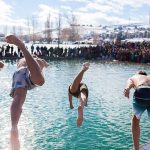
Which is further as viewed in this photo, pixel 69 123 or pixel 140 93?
pixel 69 123

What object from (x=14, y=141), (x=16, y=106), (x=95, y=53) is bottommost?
(x=95, y=53)

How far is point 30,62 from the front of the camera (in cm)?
409

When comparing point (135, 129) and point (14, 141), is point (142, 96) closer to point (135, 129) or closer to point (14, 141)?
point (135, 129)

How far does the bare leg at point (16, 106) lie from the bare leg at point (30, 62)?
0.47 meters

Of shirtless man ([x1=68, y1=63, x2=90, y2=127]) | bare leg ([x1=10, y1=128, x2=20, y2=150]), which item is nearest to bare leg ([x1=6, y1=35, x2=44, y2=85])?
bare leg ([x1=10, y1=128, x2=20, y2=150])

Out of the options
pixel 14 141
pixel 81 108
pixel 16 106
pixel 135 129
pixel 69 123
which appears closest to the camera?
pixel 14 141

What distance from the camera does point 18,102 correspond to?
4.59 m

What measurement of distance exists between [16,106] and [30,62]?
2.40 feet

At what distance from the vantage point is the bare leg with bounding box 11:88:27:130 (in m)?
4.50

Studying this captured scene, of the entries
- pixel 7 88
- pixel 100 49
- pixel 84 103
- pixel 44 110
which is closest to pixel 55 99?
pixel 44 110

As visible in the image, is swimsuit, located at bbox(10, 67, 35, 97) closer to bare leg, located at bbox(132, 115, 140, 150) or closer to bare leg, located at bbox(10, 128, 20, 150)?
bare leg, located at bbox(10, 128, 20, 150)

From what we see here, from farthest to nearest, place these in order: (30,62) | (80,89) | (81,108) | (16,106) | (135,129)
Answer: (80,89)
(135,129)
(81,108)
(16,106)
(30,62)

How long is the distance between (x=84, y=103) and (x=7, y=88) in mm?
12451

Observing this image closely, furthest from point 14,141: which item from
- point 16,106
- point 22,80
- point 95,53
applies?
point 95,53
